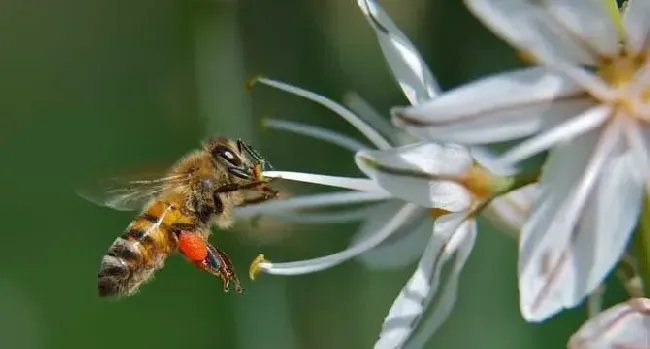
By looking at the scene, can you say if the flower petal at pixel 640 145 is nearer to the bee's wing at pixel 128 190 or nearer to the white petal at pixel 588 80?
the white petal at pixel 588 80

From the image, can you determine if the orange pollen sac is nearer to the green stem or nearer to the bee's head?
the bee's head

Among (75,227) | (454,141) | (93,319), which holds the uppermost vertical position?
(454,141)

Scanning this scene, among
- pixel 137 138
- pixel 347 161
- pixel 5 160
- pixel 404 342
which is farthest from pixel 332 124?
pixel 404 342

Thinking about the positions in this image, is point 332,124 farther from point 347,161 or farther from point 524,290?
point 524,290

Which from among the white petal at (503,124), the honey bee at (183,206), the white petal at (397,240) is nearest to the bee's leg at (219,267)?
the honey bee at (183,206)

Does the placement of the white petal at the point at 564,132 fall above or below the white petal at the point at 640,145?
above

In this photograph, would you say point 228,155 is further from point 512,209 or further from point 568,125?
point 568,125

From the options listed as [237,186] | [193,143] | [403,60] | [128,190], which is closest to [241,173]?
[237,186]

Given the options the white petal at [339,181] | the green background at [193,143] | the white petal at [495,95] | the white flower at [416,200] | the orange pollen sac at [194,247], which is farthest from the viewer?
the green background at [193,143]
